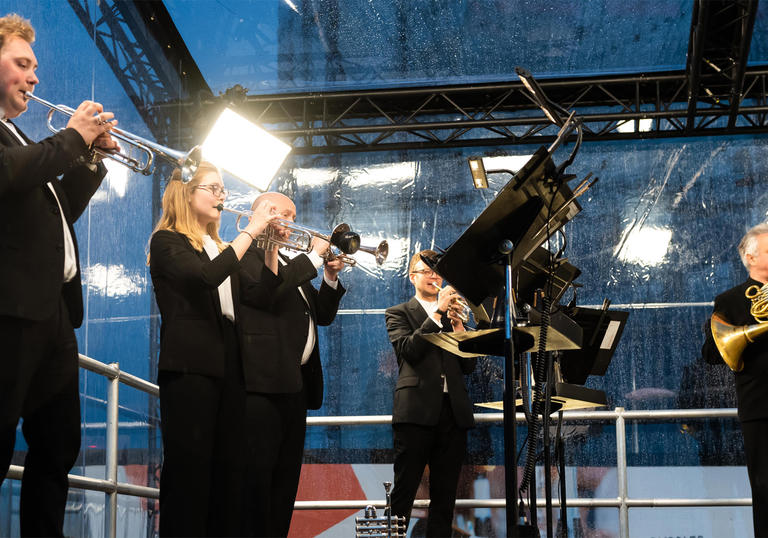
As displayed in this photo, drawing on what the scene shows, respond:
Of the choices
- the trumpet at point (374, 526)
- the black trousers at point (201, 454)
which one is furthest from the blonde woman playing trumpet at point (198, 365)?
the trumpet at point (374, 526)

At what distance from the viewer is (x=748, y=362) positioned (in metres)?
3.87

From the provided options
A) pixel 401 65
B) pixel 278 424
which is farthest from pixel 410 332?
pixel 401 65

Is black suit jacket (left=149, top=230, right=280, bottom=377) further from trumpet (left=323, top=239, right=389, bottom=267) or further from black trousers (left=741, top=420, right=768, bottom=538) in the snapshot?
black trousers (left=741, top=420, right=768, bottom=538)

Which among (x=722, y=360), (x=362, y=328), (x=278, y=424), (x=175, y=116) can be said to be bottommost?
(x=278, y=424)

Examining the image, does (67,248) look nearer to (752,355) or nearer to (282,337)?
(282,337)

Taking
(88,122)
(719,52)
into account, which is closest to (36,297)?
(88,122)

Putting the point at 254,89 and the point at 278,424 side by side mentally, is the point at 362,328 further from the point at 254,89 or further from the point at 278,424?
the point at 278,424

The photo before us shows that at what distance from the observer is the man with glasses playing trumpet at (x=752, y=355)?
373cm

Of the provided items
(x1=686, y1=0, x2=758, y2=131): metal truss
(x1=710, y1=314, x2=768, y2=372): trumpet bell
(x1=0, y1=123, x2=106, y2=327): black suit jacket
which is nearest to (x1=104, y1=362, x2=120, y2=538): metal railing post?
(x1=0, y1=123, x2=106, y2=327): black suit jacket

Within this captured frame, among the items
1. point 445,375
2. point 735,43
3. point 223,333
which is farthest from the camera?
point 735,43

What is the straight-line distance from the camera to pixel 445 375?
4414 mm

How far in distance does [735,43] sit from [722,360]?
2.62 metres

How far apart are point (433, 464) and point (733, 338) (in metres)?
1.64

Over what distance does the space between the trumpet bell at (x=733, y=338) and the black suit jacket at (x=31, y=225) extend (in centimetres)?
294
